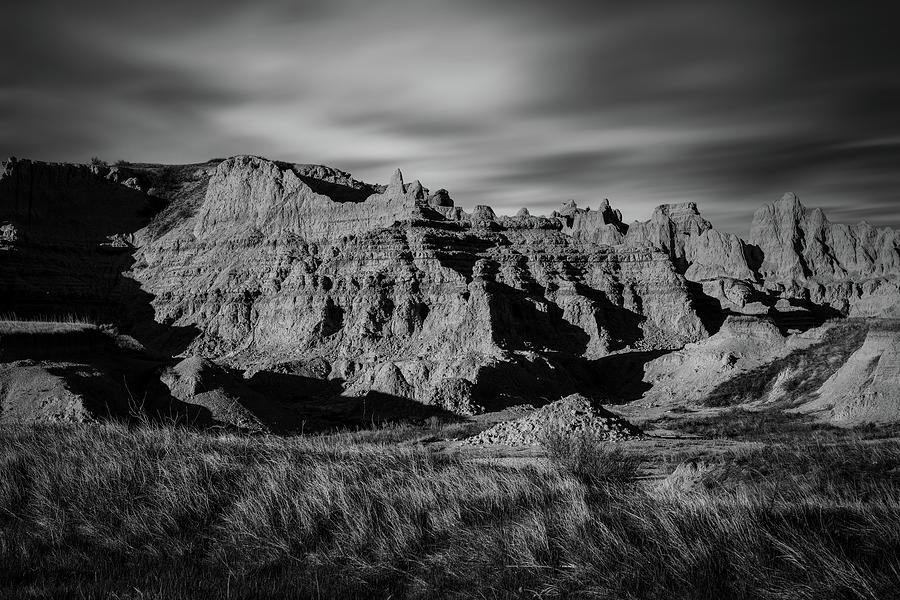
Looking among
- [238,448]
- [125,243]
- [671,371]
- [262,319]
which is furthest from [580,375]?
[125,243]

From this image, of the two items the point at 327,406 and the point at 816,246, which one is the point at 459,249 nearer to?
the point at 327,406

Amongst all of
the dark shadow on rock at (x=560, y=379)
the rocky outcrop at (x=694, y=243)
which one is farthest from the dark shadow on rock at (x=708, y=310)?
the rocky outcrop at (x=694, y=243)

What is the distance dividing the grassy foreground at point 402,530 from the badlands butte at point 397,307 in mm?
11214

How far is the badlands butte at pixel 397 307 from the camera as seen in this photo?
2944cm

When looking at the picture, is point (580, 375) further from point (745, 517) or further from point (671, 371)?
point (745, 517)

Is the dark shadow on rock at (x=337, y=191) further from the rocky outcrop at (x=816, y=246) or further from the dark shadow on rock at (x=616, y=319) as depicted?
the rocky outcrop at (x=816, y=246)

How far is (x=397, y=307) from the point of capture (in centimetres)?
6341

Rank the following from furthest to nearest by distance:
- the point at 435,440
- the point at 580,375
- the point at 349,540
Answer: the point at 580,375 → the point at 435,440 → the point at 349,540

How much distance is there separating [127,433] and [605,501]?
7396 millimetres

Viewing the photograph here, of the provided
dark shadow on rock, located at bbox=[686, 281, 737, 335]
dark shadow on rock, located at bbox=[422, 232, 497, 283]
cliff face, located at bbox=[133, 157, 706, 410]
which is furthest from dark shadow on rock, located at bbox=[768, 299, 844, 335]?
dark shadow on rock, located at bbox=[422, 232, 497, 283]

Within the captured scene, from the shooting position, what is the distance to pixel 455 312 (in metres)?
60.7

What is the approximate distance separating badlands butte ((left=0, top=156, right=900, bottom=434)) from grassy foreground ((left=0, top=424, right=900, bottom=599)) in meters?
11.2

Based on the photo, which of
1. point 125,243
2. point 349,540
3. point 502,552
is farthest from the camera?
point 125,243

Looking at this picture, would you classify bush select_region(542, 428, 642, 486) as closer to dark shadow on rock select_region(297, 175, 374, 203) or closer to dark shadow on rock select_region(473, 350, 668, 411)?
dark shadow on rock select_region(473, 350, 668, 411)
